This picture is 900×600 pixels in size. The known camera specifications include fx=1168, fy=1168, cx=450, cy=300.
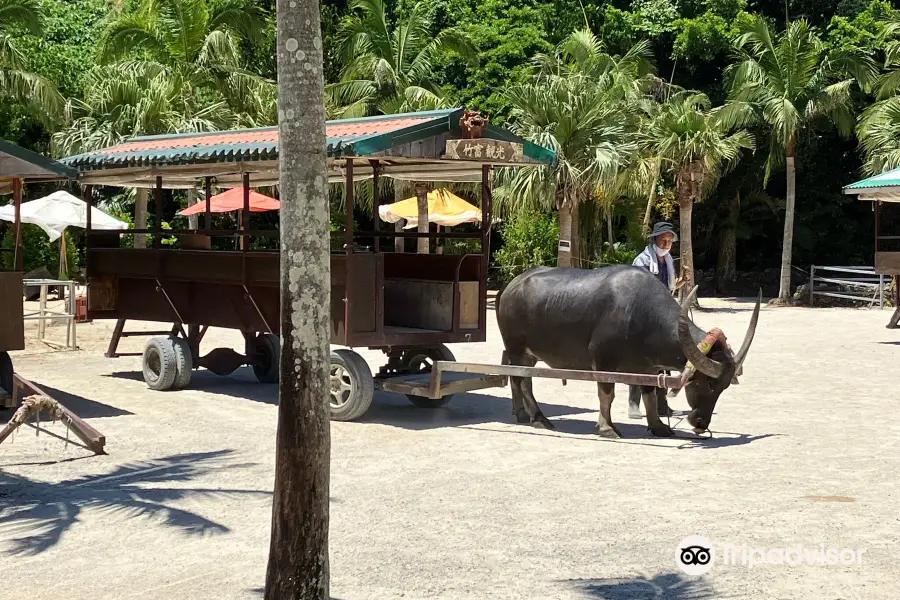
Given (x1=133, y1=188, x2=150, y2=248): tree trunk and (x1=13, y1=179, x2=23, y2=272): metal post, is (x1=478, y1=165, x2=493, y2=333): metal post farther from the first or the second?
(x1=133, y1=188, x2=150, y2=248): tree trunk

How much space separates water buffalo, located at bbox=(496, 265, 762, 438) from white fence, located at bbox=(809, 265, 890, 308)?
18.9m

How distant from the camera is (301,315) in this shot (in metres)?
5.52

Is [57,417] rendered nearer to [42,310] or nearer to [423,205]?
[42,310]

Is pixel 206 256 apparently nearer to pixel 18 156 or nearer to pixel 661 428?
pixel 18 156

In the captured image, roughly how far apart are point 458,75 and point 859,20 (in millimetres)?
10847

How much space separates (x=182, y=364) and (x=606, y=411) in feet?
18.8

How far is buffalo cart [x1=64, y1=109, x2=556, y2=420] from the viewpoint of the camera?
461 inches

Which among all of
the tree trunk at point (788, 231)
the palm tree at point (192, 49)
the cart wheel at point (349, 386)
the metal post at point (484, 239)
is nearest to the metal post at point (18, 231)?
the cart wheel at point (349, 386)

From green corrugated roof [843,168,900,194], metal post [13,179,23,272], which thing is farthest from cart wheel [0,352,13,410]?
green corrugated roof [843,168,900,194]

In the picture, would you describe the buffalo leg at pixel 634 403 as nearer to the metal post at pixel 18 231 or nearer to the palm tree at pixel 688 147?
the metal post at pixel 18 231

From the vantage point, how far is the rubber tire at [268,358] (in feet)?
48.8

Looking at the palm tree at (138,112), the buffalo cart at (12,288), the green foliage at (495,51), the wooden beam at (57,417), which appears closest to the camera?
the wooden beam at (57,417)

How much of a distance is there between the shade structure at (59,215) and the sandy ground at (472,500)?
1133 cm

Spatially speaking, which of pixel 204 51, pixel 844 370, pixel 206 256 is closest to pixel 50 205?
pixel 204 51
